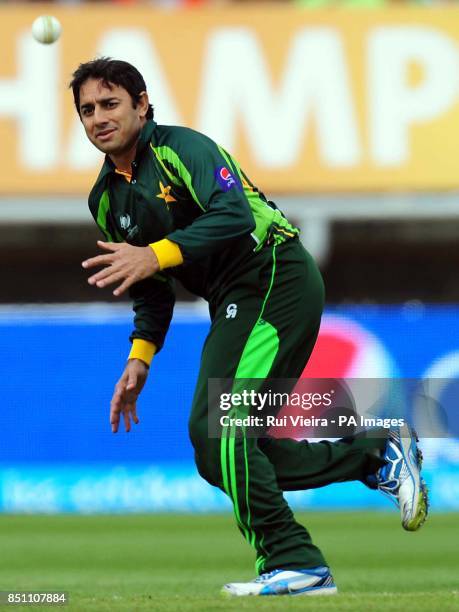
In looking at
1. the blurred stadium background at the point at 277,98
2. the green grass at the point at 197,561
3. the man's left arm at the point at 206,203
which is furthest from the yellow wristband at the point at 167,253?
the blurred stadium background at the point at 277,98

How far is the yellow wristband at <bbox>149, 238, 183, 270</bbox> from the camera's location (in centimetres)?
521

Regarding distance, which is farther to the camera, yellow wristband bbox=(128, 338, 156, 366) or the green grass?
yellow wristband bbox=(128, 338, 156, 366)

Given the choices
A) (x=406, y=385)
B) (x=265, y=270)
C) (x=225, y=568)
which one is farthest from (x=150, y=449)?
(x=265, y=270)

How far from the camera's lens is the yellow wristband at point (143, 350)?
6086 mm

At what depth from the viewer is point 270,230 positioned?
18.8 feet

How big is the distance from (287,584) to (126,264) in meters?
1.40

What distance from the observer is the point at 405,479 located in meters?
5.69

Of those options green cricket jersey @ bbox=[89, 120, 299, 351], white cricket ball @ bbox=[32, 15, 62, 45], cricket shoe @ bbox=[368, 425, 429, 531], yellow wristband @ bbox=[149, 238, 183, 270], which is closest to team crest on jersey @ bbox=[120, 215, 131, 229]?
green cricket jersey @ bbox=[89, 120, 299, 351]

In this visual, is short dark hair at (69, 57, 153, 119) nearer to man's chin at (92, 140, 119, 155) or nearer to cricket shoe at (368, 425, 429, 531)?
man's chin at (92, 140, 119, 155)

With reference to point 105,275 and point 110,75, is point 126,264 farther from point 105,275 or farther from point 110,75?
point 110,75

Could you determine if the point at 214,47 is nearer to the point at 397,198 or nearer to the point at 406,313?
the point at 397,198

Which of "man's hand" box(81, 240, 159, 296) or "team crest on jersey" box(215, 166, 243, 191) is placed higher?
"team crest on jersey" box(215, 166, 243, 191)

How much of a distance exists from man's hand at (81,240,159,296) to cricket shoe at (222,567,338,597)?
4.11 ft

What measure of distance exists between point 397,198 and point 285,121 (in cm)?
168
